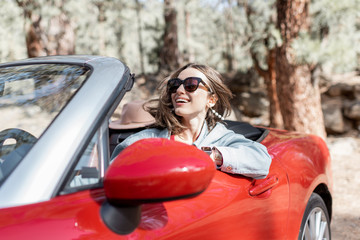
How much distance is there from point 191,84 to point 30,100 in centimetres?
96

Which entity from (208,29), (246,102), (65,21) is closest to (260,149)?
(65,21)

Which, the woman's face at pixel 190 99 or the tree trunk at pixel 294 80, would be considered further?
the tree trunk at pixel 294 80

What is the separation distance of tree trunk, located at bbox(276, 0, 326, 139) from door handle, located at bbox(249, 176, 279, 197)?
4.76 metres

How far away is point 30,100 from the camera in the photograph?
1.45 metres

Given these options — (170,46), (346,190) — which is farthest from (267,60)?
(346,190)

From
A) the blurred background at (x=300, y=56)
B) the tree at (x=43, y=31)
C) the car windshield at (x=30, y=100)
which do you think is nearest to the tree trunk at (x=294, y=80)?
the blurred background at (x=300, y=56)

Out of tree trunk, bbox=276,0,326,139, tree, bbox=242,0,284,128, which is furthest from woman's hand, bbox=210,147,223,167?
tree, bbox=242,0,284,128

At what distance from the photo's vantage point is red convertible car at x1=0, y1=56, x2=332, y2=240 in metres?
1.04

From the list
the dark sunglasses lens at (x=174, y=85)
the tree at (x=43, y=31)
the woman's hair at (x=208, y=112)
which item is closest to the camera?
the dark sunglasses lens at (x=174, y=85)

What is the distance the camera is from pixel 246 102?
1409 centimetres

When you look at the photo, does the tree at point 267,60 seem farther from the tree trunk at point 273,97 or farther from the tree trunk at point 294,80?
the tree trunk at point 294,80

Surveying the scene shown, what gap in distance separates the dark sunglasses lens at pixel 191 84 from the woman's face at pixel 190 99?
0.02 meters

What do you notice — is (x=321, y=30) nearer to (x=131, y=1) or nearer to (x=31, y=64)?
(x=31, y=64)

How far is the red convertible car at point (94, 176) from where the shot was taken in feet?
3.40
